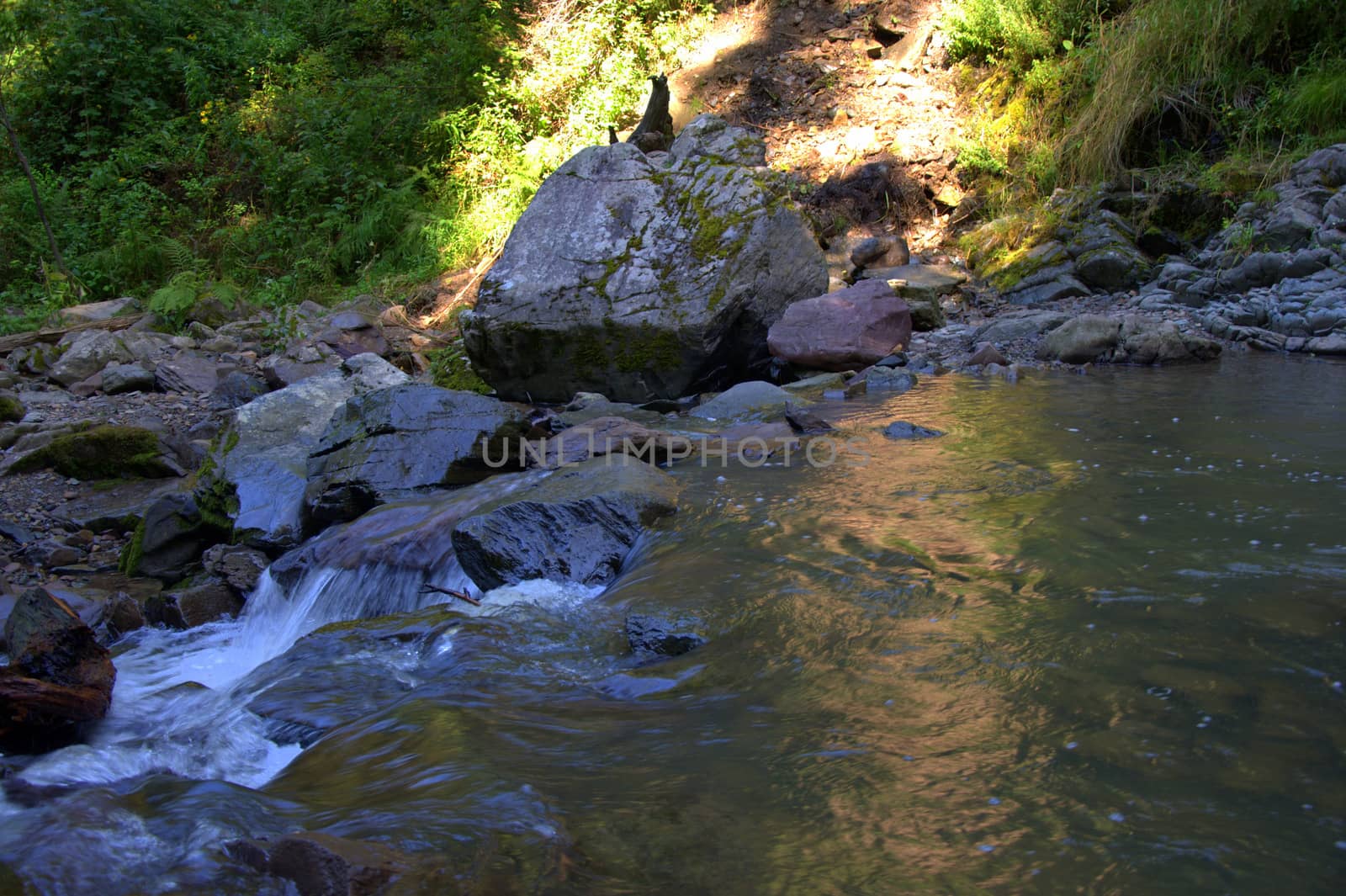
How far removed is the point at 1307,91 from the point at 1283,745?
10.3m

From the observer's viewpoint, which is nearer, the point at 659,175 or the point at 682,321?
the point at 682,321

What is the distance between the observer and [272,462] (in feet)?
20.9

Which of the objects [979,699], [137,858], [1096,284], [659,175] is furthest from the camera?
[1096,284]

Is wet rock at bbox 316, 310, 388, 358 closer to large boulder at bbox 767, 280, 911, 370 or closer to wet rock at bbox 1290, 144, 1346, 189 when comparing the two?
large boulder at bbox 767, 280, 911, 370

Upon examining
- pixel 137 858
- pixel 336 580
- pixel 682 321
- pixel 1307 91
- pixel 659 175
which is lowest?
pixel 336 580

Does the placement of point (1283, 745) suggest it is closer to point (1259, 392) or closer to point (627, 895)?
point (627, 895)

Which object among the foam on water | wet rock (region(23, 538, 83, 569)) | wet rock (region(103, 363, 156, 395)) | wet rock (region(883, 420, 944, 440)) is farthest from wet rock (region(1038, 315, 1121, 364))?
wet rock (region(103, 363, 156, 395))

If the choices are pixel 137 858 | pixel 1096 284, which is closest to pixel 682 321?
pixel 1096 284

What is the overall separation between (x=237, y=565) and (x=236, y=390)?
12.8 ft

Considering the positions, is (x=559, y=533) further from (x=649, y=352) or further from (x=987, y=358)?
(x=987, y=358)

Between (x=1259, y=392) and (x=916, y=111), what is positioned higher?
(x=916, y=111)

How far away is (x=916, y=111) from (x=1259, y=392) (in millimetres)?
8046

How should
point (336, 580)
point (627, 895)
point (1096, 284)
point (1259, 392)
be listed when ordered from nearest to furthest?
point (627, 895), point (336, 580), point (1259, 392), point (1096, 284)

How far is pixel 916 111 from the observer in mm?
13016
